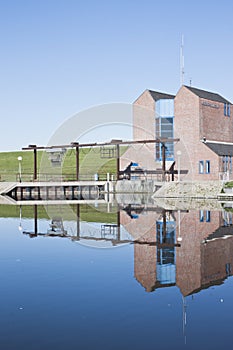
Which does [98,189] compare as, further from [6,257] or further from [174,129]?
[6,257]

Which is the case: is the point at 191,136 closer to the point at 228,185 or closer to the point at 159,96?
the point at 159,96

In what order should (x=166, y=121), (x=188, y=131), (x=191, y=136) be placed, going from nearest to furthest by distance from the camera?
(x=191, y=136) < (x=188, y=131) < (x=166, y=121)

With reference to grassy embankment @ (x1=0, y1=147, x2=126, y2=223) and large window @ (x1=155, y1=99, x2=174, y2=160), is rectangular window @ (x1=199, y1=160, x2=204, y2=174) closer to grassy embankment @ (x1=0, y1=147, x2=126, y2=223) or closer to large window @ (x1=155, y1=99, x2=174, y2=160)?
large window @ (x1=155, y1=99, x2=174, y2=160)

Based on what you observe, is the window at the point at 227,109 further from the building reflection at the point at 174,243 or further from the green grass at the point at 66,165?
the building reflection at the point at 174,243

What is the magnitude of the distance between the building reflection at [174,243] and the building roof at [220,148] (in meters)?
23.7

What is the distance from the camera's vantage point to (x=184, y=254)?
11.7m

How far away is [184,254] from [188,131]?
1426 inches

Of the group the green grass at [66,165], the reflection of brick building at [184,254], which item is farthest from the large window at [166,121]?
the reflection of brick building at [184,254]

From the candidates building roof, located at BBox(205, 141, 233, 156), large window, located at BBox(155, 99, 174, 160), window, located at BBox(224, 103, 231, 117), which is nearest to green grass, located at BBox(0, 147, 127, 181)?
large window, located at BBox(155, 99, 174, 160)

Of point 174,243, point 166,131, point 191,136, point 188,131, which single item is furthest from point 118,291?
point 166,131

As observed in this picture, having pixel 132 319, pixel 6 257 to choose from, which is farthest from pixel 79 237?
pixel 132 319

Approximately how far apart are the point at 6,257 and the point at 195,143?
119ft

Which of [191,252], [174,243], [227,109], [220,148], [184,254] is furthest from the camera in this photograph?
[227,109]

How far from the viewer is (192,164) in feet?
153
